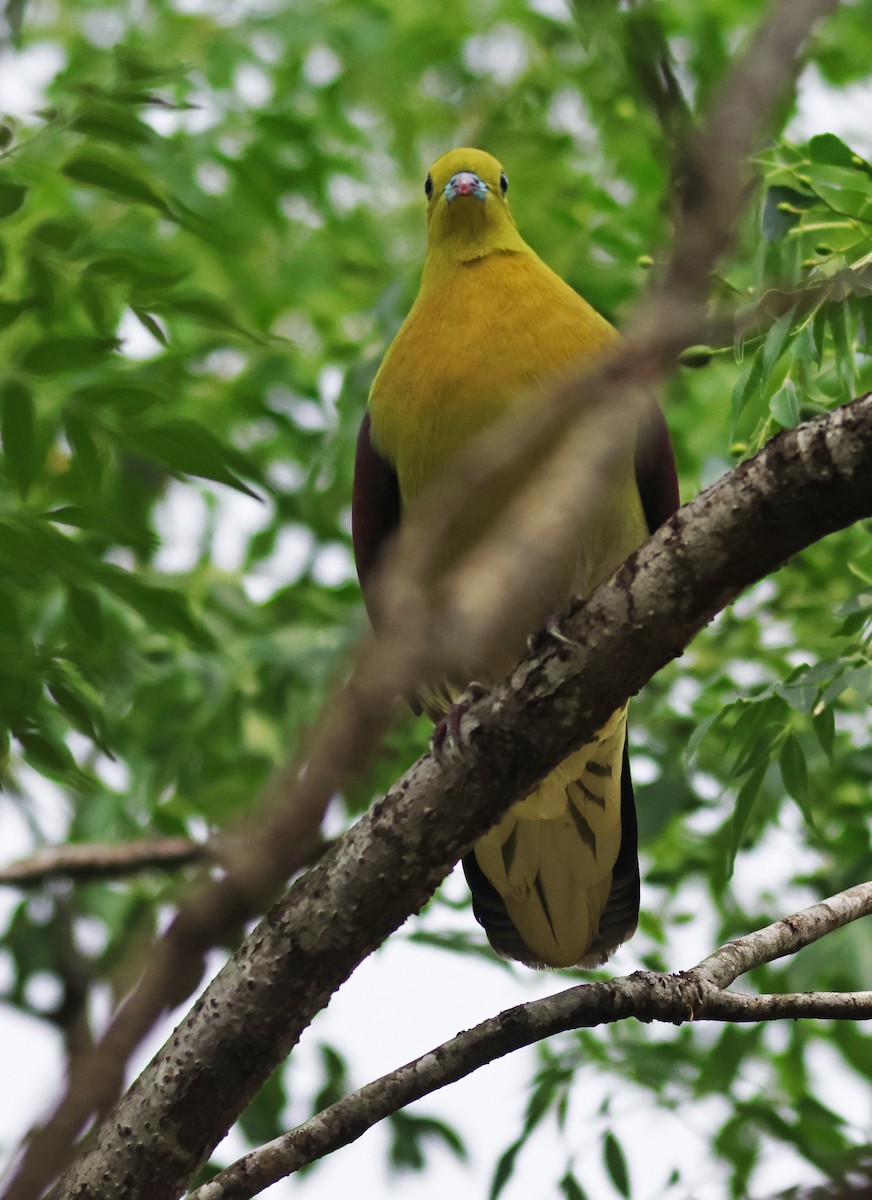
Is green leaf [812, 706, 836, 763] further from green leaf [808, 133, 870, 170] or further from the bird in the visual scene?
green leaf [808, 133, 870, 170]

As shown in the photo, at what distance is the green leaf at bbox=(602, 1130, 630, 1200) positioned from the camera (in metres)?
3.99

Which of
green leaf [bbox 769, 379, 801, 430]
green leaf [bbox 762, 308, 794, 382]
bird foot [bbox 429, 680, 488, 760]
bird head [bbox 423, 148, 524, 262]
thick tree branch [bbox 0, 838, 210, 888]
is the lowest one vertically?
thick tree branch [bbox 0, 838, 210, 888]

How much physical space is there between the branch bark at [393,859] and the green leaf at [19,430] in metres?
1.11

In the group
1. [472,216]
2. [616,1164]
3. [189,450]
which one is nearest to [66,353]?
[189,450]

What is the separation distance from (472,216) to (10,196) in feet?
5.67

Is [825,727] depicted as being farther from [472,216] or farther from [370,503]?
[472,216]

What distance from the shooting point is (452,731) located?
8.30 feet

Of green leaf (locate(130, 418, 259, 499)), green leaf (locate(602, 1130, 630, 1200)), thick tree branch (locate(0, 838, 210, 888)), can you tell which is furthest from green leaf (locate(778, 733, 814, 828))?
thick tree branch (locate(0, 838, 210, 888))

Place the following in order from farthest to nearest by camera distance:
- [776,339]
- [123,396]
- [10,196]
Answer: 1. [123,396]
2. [10,196]
3. [776,339]

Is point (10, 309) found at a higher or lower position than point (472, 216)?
lower

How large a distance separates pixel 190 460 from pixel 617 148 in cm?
319

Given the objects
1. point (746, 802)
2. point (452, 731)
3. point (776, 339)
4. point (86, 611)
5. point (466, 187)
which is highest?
point (466, 187)

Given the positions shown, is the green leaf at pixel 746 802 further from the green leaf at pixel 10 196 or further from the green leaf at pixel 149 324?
the green leaf at pixel 10 196

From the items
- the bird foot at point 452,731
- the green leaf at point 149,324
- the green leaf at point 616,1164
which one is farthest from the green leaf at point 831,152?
the green leaf at point 616,1164
